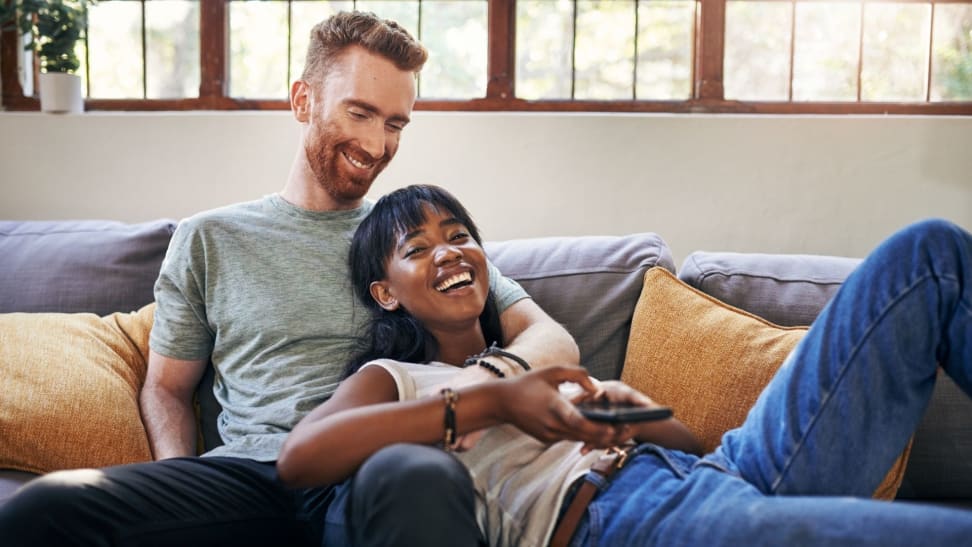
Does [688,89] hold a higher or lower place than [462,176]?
higher

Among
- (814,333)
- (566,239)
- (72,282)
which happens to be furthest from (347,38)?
(814,333)

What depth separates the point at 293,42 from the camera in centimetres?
273

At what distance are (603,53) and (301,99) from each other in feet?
3.56

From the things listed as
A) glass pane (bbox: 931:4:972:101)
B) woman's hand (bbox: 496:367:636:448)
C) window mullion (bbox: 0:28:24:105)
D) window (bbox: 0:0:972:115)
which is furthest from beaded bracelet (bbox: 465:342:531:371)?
window mullion (bbox: 0:28:24:105)

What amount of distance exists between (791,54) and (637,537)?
1.83 metres

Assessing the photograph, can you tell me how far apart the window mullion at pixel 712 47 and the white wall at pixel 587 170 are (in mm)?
149

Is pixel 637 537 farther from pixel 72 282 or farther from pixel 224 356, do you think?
pixel 72 282

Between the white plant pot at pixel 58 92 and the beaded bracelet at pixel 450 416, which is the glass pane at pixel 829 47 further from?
the white plant pot at pixel 58 92

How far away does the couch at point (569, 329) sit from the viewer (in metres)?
1.67

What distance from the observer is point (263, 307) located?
169 centimetres

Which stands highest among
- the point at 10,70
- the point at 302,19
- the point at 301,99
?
the point at 302,19

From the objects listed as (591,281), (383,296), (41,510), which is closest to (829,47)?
(591,281)

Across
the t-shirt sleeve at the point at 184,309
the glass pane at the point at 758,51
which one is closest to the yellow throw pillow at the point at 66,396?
the t-shirt sleeve at the point at 184,309

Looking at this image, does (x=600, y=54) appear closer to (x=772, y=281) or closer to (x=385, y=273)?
(x=772, y=281)
